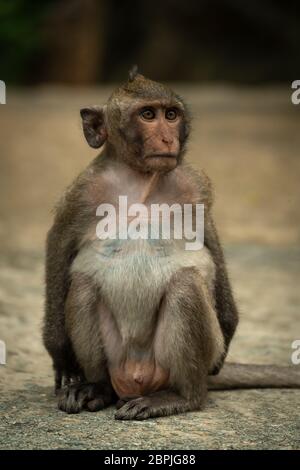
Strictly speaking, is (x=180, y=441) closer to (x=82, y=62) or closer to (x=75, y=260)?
(x=75, y=260)

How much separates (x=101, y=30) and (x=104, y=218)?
55.5 feet

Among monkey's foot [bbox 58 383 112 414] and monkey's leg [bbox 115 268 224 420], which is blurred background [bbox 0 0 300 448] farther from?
monkey's foot [bbox 58 383 112 414]

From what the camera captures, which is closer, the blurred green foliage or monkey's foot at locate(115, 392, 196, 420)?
→ monkey's foot at locate(115, 392, 196, 420)

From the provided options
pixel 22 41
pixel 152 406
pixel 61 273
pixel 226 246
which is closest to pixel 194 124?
pixel 226 246

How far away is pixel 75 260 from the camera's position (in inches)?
231

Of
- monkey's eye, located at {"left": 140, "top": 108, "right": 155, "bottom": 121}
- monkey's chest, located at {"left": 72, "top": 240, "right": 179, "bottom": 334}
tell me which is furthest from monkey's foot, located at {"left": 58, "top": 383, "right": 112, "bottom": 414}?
monkey's eye, located at {"left": 140, "top": 108, "right": 155, "bottom": 121}

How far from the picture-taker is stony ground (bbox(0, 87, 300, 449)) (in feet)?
17.6

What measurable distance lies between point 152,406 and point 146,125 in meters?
1.68

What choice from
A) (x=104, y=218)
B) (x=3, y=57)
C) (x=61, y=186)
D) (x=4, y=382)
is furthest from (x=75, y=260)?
(x=3, y=57)

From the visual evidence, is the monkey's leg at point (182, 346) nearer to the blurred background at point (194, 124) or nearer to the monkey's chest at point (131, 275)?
the monkey's chest at point (131, 275)

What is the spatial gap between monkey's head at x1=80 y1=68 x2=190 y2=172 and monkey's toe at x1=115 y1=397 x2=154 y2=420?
1394 millimetres

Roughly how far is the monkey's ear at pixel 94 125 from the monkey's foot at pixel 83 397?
4.98 feet

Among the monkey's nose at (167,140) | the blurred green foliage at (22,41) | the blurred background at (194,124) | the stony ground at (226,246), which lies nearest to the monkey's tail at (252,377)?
the stony ground at (226,246)

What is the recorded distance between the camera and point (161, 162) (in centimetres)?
553
